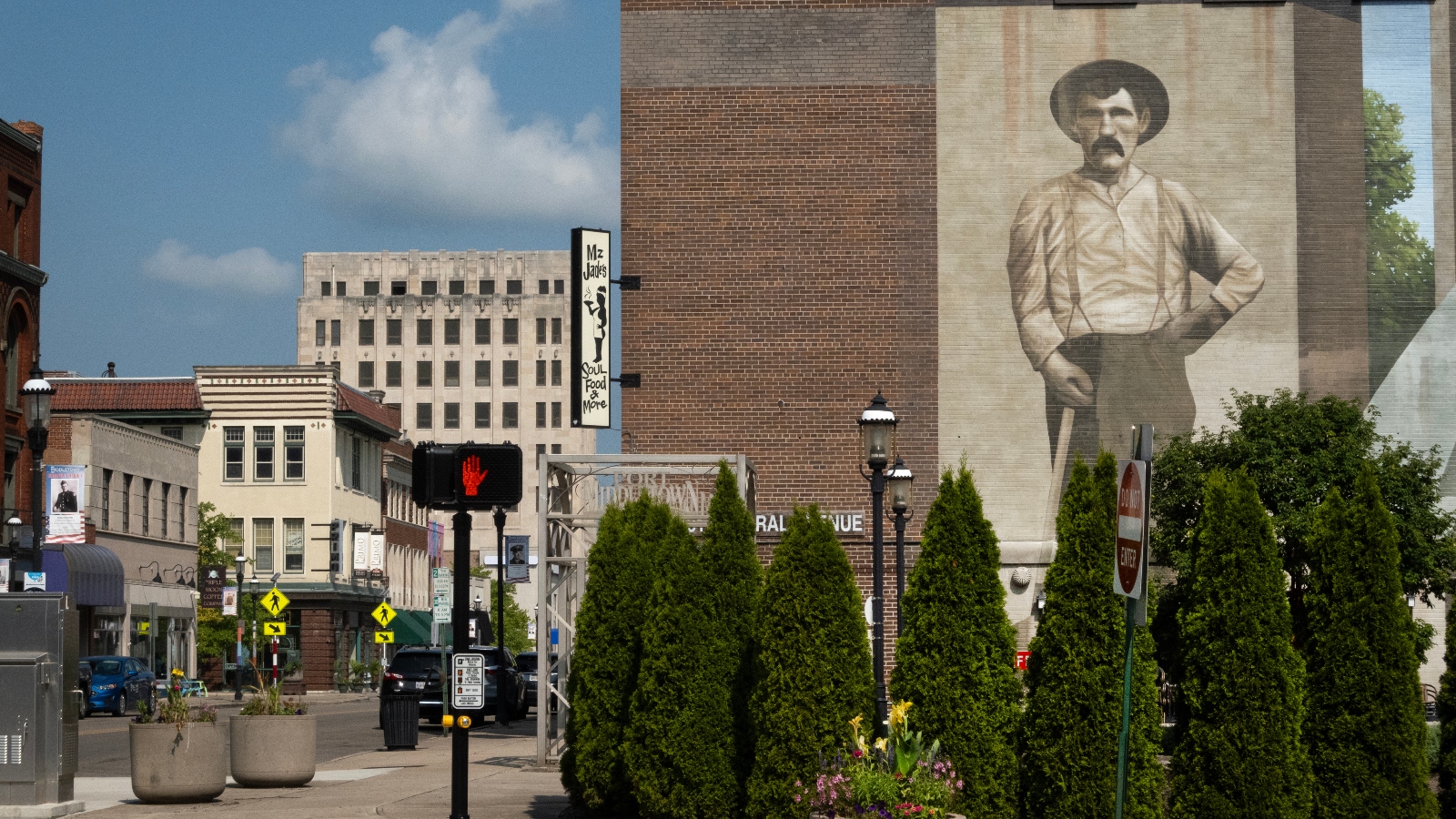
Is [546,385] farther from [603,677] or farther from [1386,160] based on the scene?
[603,677]

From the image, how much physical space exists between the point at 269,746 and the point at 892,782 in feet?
35.4

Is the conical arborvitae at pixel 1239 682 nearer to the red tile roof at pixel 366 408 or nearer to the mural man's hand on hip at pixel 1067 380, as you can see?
the mural man's hand on hip at pixel 1067 380

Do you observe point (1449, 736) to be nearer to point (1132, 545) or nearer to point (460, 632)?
point (1132, 545)

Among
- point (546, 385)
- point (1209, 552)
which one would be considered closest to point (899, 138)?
point (1209, 552)

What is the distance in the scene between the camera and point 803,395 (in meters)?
35.2

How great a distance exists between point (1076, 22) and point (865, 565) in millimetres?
12209

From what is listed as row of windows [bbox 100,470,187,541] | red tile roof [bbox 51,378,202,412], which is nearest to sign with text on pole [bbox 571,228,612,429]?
row of windows [bbox 100,470,187,541]

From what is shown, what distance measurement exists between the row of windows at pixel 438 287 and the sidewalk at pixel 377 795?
356 feet

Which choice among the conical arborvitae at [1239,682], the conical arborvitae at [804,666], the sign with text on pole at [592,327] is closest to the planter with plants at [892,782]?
the conical arborvitae at [804,666]

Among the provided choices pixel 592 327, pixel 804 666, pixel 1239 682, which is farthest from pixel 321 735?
pixel 1239 682

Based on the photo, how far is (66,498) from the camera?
47688 mm

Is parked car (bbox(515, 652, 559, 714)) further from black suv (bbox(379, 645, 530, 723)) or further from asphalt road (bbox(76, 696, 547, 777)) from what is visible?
black suv (bbox(379, 645, 530, 723))

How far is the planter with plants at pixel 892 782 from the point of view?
A: 38.1 feet

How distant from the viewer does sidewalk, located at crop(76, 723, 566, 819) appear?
1705 cm
